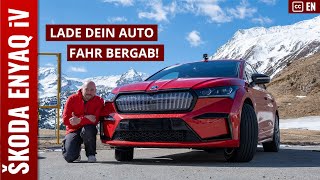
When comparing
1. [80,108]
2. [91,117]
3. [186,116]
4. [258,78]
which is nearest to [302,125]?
[258,78]

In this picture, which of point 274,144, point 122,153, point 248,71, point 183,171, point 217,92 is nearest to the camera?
point 183,171

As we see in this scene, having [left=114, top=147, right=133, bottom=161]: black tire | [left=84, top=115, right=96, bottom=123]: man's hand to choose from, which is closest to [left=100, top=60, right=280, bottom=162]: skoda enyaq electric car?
[left=84, top=115, right=96, bottom=123]: man's hand

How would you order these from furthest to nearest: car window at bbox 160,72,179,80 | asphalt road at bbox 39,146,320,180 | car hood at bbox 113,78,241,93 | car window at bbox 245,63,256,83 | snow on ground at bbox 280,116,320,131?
snow on ground at bbox 280,116,320,131 → car window at bbox 160,72,179,80 → car window at bbox 245,63,256,83 → car hood at bbox 113,78,241,93 → asphalt road at bbox 39,146,320,180

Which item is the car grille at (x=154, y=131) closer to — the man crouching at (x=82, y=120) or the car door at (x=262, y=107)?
the man crouching at (x=82, y=120)

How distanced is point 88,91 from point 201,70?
5.60 feet

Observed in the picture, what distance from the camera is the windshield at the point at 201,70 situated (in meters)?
8.37

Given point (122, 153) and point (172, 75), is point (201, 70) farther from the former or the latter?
point (122, 153)

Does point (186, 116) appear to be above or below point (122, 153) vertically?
above

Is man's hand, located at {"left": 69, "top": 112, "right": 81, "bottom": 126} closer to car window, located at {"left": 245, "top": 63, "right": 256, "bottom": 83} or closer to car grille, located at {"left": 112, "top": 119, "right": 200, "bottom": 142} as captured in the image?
car grille, located at {"left": 112, "top": 119, "right": 200, "bottom": 142}

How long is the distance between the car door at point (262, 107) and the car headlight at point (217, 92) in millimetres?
857

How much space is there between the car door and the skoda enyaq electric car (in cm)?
35

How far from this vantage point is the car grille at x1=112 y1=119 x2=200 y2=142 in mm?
7258

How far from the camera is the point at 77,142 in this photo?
813 cm

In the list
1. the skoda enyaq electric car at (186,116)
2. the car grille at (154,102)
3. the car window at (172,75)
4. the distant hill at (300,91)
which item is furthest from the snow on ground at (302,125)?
the car grille at (154,102)
